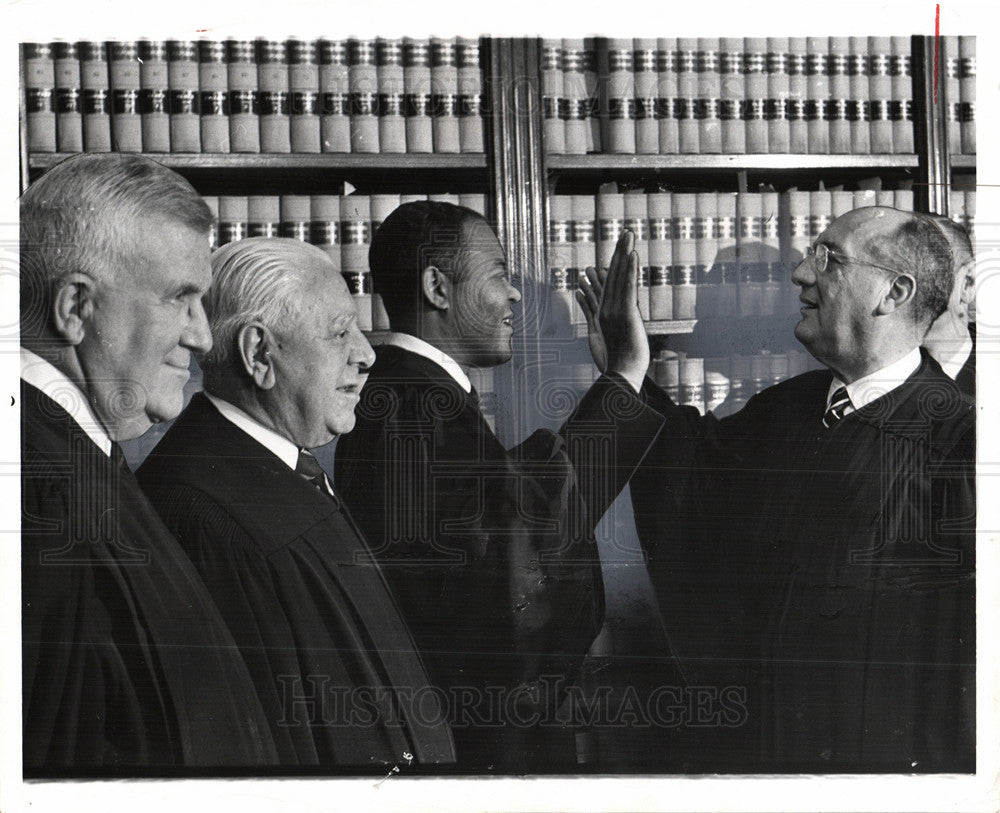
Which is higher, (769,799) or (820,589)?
(820,589)

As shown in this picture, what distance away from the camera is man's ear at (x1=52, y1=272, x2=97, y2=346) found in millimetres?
2219

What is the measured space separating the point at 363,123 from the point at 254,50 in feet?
0.89

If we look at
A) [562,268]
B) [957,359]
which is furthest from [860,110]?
[562,268]

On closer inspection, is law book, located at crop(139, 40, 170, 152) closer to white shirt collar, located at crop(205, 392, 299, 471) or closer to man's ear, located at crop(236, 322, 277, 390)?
man's ear, located at crop(236, 322, 277, 390)

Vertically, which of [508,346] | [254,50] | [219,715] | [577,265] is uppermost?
[254,50]

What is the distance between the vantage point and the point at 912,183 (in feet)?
7.59

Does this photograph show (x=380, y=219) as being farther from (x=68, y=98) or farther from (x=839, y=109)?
(x=839, y=109)

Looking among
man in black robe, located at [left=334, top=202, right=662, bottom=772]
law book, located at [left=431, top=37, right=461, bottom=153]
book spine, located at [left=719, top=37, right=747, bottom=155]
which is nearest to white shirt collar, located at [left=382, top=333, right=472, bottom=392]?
man in black robe, located at [left=334, top=202, right=662, bottom=772]

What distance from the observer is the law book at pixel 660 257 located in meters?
2.29

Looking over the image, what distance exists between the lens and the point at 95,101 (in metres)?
2.25

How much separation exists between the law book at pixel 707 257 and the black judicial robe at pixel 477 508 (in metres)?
0.25

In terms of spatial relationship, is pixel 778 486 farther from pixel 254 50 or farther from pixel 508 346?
pixel 254 50

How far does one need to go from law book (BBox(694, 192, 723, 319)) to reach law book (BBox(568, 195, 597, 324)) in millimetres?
219

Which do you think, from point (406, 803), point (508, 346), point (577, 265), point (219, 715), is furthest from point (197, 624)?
point (577, 265)
